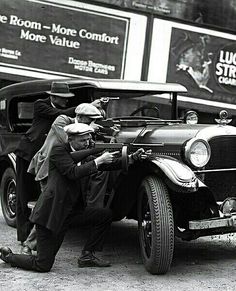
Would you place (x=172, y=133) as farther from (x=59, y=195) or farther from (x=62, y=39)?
(x=62, y=39)

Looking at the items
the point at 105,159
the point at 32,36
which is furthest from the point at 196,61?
the point at 105,159

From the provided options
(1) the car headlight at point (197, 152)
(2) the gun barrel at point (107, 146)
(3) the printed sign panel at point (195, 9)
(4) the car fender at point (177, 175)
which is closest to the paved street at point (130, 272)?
(4) the car fender at point (177, 175)

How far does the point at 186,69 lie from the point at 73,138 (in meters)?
10.6

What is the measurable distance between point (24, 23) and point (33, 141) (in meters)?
7.79

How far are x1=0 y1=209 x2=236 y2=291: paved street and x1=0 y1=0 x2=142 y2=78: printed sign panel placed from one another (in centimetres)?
755

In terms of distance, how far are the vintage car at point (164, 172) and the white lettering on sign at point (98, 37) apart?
751cm

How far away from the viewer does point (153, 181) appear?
523 centimetres

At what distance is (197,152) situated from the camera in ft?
17.4

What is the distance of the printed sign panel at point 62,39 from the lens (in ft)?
43.9

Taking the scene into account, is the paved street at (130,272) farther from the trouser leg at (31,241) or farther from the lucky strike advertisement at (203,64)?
the lucky strike advertisement at (203,64)

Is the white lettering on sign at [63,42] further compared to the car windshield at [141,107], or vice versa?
the white lettering on sign at [63,42]

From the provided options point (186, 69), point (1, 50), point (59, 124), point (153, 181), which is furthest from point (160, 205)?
point (186, 69)

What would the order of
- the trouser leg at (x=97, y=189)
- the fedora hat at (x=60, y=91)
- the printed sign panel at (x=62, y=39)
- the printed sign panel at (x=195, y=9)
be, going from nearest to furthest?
the trouser leg at (x=97, y=189) → the fedora hat at (x=60, y=91) → the printed sign panel at (x=62, y=39) → the printed sign panel at (x=195, y=9)

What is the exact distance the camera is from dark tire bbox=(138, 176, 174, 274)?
4.98 m
